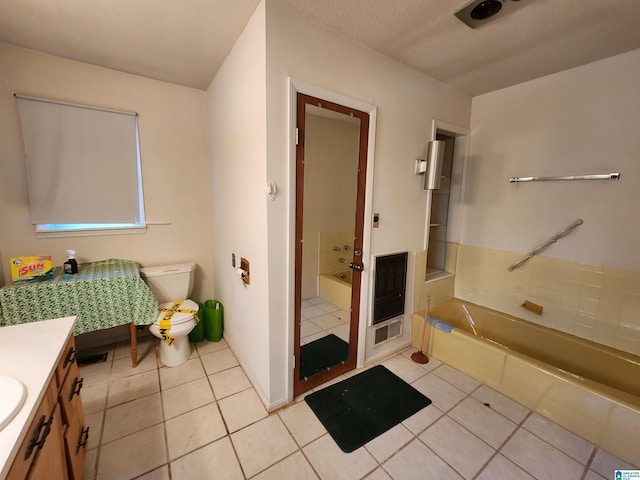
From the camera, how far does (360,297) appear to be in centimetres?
209

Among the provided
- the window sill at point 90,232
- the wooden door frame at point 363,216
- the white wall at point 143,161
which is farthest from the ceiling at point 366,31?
the window sill at point 90,232

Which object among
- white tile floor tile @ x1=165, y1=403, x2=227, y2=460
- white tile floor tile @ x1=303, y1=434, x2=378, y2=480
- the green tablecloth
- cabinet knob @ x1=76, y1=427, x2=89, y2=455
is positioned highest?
the green tablecloth

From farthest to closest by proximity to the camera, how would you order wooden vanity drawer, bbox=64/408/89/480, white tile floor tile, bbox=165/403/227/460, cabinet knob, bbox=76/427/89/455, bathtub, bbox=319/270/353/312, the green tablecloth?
bathtub, bbox=319/270/353/312 < the green tablecloth < white tile floor tile, bbox=165/403/227/460 < cabinet knob, bbox=76/427/89/455 < wooden vanity drawer, bbox=64/408/89/480

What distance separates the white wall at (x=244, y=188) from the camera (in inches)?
62.0

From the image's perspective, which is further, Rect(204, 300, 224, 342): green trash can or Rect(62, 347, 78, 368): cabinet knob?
Rect(204, 300, 224, 342): green trash can

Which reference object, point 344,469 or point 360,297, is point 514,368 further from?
point 344,469

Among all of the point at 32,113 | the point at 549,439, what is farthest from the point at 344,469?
the point at 32,113

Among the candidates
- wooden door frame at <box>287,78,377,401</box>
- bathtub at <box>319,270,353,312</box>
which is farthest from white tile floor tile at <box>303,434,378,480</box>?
bathtub at <box>319,270,353,312</box>

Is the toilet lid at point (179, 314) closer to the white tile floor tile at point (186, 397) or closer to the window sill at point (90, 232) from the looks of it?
the white tile floor tile at point (186, 397)

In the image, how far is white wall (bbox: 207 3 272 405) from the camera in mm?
1574

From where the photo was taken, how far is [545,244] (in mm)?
2248

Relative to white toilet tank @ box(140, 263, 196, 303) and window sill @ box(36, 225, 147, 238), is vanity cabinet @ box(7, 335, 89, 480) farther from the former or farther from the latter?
window sill @ box(36, 225, 147, 238)

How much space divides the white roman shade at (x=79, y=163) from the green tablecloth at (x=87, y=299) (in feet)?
1.56

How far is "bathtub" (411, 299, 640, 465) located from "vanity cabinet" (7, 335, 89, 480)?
2379 mm
